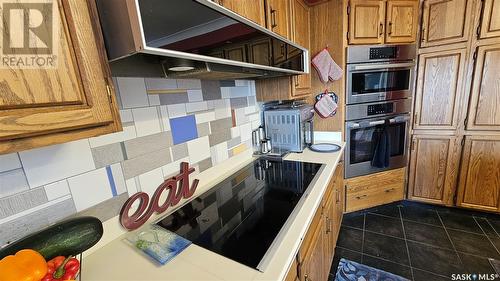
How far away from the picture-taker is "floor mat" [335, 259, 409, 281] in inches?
56.0

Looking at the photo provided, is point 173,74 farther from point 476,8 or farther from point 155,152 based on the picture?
point 476,8

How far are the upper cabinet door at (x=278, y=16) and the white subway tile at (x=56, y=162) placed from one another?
96cm

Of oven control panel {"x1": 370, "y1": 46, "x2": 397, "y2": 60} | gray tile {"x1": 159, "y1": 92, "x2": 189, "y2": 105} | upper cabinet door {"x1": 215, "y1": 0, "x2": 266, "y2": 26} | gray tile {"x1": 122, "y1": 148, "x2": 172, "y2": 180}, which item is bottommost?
gray tile {"x1": 122, "y1": 148, "x2": 172, "y2": 180}

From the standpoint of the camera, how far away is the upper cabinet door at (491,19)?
1.58 meters

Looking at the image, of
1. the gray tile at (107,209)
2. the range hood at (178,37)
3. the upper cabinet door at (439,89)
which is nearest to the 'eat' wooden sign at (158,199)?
the gray tile at (107,209)

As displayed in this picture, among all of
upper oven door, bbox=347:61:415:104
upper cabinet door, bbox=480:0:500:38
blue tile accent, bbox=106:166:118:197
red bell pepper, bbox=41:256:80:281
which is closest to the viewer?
red bell pepper, bbox=41:256:80:281

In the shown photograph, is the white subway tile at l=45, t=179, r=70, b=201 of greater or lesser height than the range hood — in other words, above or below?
below

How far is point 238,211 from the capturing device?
945mm

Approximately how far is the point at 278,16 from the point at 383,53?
1.16m

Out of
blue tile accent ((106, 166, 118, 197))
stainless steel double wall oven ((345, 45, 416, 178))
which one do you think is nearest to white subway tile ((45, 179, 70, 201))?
blue tile accent ((106, 166, 118, 197))

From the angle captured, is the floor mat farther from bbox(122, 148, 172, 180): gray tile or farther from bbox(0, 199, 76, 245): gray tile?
bbox(0, 199, 76, 245): gray tile

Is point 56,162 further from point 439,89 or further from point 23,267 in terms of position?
point 439,89

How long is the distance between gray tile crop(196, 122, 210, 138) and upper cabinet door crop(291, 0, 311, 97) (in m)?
0.69

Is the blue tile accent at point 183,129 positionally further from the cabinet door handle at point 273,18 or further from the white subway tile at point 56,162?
the cabinet door handle at point 273,18
